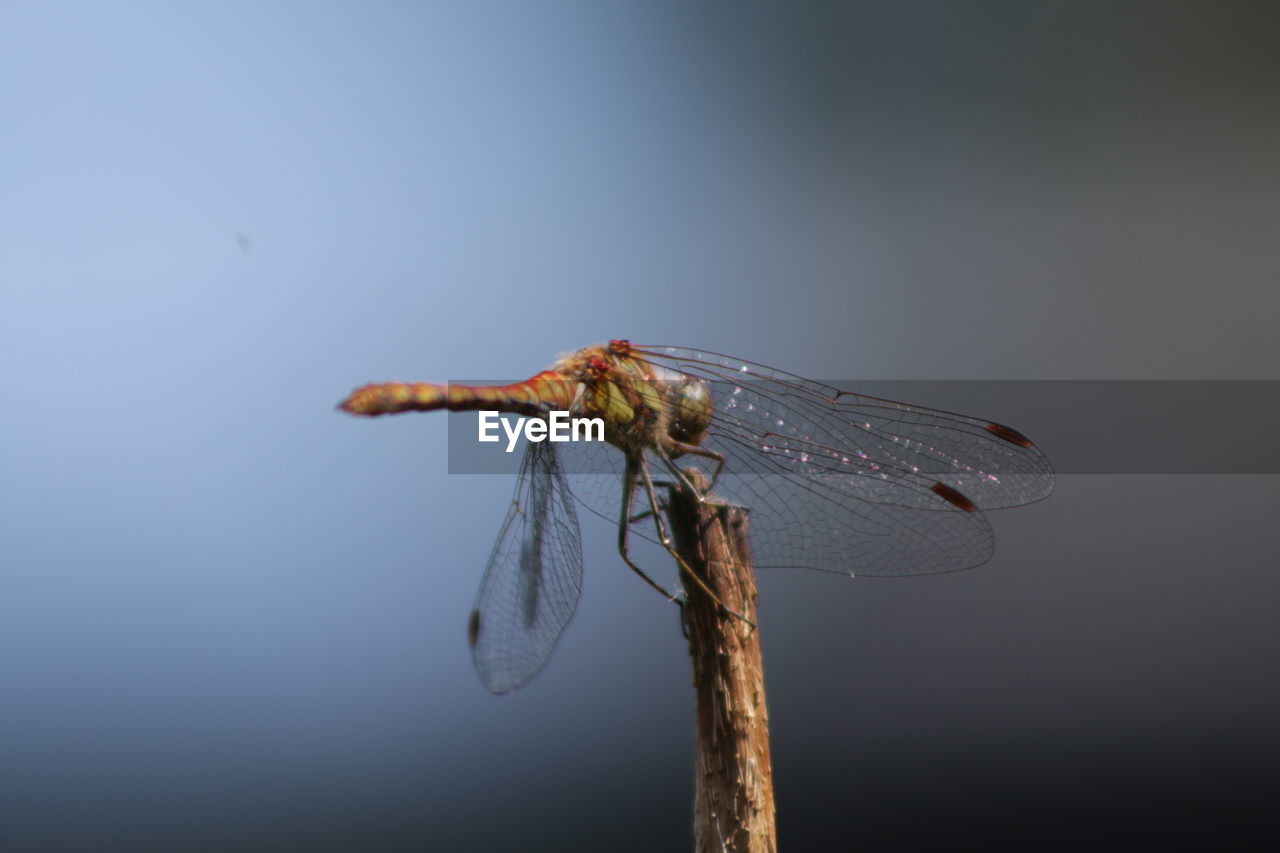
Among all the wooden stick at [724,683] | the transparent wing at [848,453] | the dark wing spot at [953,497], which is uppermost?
the transparent wing at [848,453]

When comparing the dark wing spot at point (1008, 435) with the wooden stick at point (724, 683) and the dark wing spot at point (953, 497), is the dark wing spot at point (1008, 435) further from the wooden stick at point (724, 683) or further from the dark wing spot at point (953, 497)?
the wooden stick at point (724, 683)

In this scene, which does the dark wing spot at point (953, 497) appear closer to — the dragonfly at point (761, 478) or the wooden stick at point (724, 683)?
the dragonfly at point (761, 478)

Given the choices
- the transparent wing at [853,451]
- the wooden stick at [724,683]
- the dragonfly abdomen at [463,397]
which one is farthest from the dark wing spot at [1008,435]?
the dragonfly abdomen at [463,397]

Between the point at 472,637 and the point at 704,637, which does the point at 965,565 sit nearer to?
the point at 704,637

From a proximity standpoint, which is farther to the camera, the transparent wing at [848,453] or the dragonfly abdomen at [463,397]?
the transparent wing at [848,453]

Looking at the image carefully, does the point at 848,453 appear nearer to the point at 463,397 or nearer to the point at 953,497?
the point at 953,497

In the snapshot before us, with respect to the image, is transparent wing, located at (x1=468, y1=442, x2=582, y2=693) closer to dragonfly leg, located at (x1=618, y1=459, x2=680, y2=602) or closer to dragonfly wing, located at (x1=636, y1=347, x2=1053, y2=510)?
dragonfly leg, located at (x1=618, y1=459, x2=680, y2=602)

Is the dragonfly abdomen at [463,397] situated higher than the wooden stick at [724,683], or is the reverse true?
the dragonfly abdomen at [463,397]

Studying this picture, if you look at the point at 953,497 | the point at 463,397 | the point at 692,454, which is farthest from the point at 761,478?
the point at 463,397
